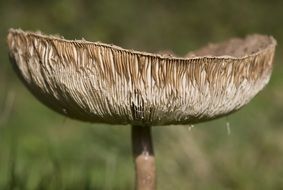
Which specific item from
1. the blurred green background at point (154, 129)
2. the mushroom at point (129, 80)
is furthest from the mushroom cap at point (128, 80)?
the blurred green background at point (154, 129)

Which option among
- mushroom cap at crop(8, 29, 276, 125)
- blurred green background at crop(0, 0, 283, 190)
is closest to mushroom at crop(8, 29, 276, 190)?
mushroom cap at crop(8, 29, 276, 125)

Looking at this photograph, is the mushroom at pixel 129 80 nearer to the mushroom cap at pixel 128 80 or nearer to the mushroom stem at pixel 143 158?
the mushroom cap at pixel 128 80

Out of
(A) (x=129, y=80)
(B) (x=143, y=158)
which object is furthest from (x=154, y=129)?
(A) (x=129, y=80)

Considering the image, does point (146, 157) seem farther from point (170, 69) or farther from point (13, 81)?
point (13, 81)

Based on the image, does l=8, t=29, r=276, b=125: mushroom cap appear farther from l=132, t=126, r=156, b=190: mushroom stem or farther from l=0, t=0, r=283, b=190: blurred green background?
l=0, t=0, r=283, b=190: blurred green background

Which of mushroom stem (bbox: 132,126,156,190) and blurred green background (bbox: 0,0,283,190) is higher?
blurred green background (bbox: 0,0,283,190)

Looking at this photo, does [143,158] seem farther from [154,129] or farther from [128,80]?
[154,129]
